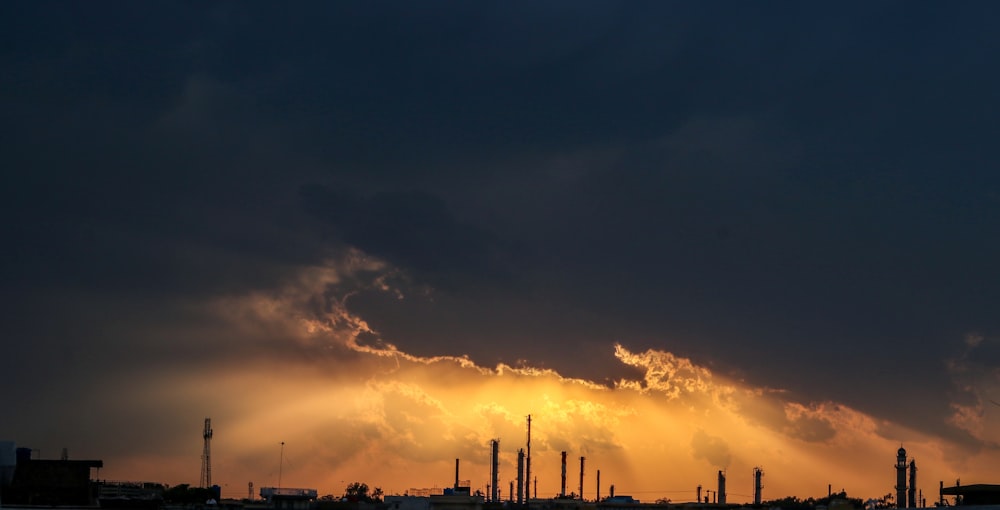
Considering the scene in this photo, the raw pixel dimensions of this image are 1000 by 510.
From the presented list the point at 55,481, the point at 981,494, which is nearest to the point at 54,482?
the point at 55,481

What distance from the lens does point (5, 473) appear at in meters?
61.5

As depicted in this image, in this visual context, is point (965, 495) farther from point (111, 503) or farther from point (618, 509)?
point (111, 503)

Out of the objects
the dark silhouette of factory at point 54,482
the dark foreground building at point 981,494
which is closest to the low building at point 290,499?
the dark silhouette of factory at point 54,482

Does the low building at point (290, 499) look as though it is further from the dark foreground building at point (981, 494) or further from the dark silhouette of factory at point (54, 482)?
the dark foreground building at point (981, 494)

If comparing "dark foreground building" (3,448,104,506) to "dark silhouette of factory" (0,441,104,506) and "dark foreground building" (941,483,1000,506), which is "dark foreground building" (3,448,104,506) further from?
"dark foreground building" (941,483,1000,506)

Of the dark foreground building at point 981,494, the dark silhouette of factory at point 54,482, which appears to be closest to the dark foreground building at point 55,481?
the dark silhouette of factory at point 54,482

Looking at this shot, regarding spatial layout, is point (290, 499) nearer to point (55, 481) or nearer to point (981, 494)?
point (55, 481)

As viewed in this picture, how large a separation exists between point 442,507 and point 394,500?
10.9 m

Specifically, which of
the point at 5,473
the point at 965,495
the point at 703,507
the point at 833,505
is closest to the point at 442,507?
the point at 703,507

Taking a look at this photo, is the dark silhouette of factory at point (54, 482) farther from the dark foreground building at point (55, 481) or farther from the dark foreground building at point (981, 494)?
the dark foreground building at point (981, 494)

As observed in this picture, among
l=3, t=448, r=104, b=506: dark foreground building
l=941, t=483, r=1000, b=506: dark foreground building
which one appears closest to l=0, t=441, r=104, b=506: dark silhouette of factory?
l=3, t=448, r=104, b=506: dark foreground building

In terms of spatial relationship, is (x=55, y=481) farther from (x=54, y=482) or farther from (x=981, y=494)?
(x=981, y=494)

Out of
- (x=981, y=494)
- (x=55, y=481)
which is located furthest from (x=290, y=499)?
(x=981, y=494)

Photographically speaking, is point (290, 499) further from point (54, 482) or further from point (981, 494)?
point (981, 494)
